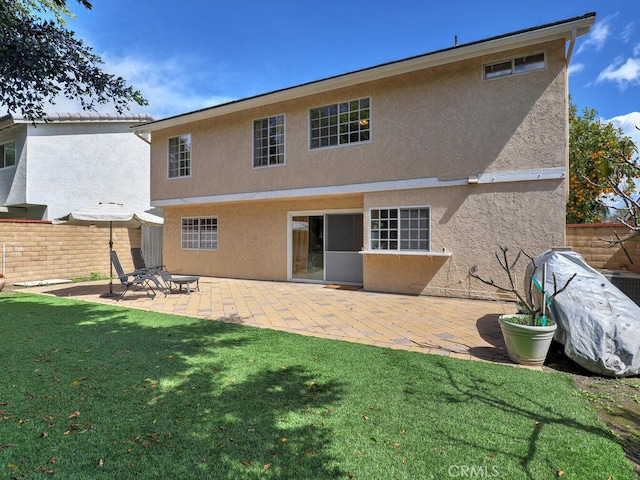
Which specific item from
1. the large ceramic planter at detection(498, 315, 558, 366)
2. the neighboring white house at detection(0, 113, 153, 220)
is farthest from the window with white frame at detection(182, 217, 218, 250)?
the large ceramic planter at detection(498, 315, 558, 366)

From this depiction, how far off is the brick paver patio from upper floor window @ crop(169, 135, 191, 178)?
231 inches

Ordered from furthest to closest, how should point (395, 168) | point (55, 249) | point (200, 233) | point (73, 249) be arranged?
point (200, 233) < point (73, 249) < point (55, 249) < point (395, 168)

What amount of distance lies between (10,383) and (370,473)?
433 cm

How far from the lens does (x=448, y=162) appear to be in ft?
33.4

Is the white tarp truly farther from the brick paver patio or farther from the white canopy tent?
the brick paver patio

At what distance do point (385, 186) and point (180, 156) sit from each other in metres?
9.70

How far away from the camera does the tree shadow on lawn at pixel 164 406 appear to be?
2789 millimetres

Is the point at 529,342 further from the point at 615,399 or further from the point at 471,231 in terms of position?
the point at 471,231

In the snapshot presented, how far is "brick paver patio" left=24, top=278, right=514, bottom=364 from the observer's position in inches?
241

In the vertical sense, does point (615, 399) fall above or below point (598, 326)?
below

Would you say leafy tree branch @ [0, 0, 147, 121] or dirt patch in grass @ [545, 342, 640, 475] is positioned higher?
leafy tree branch @ [0, 0, 147, 121]

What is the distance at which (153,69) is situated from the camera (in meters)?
15.4

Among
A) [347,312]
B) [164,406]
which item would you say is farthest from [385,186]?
[164,406]

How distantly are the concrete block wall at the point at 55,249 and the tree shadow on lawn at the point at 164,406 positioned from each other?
315 inches
